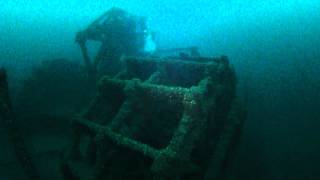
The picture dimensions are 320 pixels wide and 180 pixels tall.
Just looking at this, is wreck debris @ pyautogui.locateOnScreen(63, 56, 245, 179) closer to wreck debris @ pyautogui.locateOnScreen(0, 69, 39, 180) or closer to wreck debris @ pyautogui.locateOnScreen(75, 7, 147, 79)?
wreck debris @ pyautogui.locateOnScreen(0, 69, 39, 180)

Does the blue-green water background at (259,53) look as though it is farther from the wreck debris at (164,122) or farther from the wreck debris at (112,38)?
the wreck debris at (112,38)

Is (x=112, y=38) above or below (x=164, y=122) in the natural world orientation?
above

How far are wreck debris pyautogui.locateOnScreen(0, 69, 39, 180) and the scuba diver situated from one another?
3.14m

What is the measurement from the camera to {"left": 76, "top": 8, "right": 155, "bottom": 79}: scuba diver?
8633mm

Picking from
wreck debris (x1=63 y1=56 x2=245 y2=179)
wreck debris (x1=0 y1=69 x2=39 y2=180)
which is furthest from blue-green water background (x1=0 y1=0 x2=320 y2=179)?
wreck debris (x1=0 y1=69 x2=39 y2=180)

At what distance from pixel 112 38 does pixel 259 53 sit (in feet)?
23.3

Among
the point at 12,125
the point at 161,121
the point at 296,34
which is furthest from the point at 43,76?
the point at 296,34

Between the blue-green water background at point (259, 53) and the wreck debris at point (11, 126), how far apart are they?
186 inches

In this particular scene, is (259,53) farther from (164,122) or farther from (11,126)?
(11,126)

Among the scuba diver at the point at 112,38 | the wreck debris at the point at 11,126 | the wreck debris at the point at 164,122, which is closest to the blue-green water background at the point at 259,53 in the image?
the wreck debris at the point at 164,122

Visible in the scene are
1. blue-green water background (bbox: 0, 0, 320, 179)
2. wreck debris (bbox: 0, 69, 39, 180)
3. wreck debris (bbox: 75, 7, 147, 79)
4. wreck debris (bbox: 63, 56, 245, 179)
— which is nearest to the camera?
wreck debris (bbox: 63, 56, 245, 179)

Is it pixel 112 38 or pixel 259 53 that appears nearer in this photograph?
pixel 112 38

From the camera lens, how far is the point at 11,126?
601 centimetres

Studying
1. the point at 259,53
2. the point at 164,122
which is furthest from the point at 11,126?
the point at 259,53
